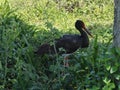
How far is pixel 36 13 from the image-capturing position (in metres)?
12.5

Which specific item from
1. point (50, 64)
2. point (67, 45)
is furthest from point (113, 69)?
point (67, 45)

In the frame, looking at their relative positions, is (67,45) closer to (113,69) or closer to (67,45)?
(67,45)

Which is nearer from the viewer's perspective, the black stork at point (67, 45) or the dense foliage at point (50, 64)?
the dense foliage at point (50, 64)

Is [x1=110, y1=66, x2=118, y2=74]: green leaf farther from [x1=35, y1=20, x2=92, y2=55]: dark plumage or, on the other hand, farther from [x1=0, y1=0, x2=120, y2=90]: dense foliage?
[x1=35, y1=20, x2=92, y2=55]: dark plumage

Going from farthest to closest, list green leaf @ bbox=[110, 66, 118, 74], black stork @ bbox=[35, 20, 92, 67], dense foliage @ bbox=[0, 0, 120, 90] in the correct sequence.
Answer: black stork @ bbox=[35, 20, 92, 67]
dense foliage @ bbox=[0, 0, 120, 90]
green leaf @ bbox=[110, 66, 118, 74]

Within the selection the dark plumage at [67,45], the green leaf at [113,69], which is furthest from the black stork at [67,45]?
the green leaf at [113,69]

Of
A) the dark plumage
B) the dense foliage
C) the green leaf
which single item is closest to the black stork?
the dark plumage

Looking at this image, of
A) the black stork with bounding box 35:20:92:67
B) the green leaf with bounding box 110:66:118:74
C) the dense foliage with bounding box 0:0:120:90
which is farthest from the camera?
the black stork with bounding box 35:20:92:67

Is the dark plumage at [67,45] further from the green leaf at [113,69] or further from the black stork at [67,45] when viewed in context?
the green leaf at [113,69]

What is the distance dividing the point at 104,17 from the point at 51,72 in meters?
6.91

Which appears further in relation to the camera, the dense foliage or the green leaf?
the dense foliage

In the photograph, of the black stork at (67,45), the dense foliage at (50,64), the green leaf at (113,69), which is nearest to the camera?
the green leaf at (113,69)

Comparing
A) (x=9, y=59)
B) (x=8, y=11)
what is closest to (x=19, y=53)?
(x=9, y=59)

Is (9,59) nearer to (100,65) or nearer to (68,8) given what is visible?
(100,65)
